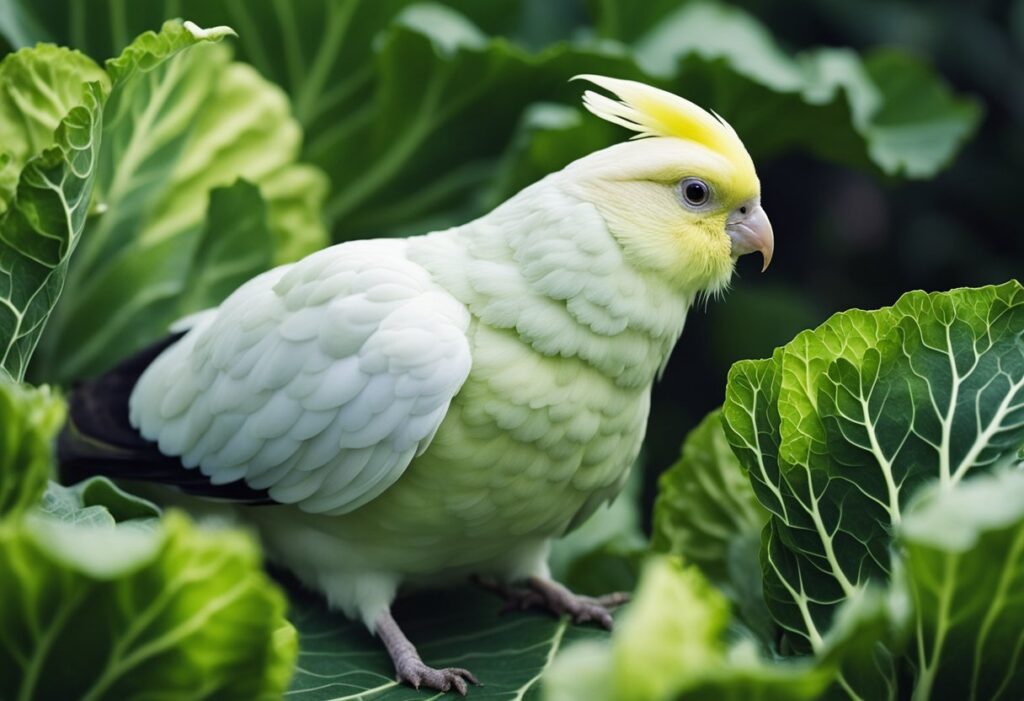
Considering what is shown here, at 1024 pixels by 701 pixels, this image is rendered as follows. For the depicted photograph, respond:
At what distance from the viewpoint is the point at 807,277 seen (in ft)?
13.9

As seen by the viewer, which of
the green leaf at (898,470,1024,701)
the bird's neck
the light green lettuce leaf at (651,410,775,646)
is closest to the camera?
the green leaf at (898,470,1024,701)

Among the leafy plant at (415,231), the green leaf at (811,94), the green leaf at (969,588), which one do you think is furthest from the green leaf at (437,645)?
the green leaf at (811,94)

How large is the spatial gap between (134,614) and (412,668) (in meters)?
0.66

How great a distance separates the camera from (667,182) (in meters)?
1.75

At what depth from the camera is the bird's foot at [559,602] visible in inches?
74.9

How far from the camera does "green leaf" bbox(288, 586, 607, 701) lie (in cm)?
163

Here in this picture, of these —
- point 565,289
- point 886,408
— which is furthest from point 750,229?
point 886,408

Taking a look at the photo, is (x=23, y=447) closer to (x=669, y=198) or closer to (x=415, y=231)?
(x=669, y=198)

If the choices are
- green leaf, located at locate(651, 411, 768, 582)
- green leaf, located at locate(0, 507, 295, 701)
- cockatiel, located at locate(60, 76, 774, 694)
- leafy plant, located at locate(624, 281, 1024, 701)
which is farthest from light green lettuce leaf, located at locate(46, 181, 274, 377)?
green leaf, located at locate(0, 507, 295, 701)

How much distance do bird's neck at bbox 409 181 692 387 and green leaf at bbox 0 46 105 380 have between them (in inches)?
19.6

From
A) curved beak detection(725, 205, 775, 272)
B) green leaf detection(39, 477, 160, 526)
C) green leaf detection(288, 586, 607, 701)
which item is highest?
curved beak detection(725, 205, 775, 272)

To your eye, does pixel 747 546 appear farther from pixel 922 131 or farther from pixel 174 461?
pixel 922 131

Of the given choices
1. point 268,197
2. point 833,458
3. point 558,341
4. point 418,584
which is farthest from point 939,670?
point 268,197

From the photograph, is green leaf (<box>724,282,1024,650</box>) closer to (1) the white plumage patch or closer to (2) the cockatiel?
(2) the cockatiel
